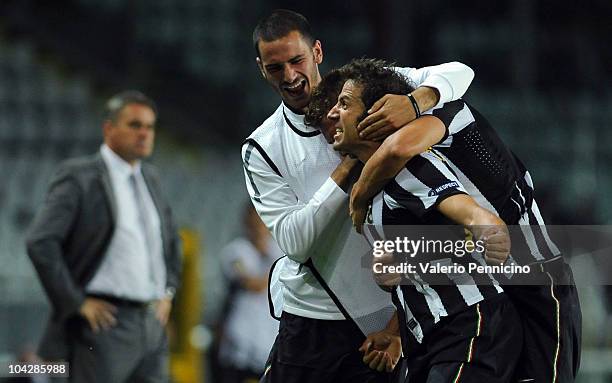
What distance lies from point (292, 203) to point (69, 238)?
1.95 metres

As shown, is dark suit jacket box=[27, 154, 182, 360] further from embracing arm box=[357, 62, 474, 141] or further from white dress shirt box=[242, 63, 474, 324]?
embracing arm box=[357, 62, 474, 141]

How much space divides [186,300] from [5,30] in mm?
A: 4593

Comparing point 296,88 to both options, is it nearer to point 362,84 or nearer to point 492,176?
point 362,84

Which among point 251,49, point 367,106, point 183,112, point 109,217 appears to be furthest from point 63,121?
point 367,106

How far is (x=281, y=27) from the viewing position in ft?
11.4

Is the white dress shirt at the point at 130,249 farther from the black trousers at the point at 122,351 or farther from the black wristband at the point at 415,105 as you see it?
the black wristband at the point at 415,105

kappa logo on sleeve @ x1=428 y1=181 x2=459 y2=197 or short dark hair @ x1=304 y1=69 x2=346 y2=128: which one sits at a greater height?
short dark hair @ x1=304 y1=69 x2=346 y2=128

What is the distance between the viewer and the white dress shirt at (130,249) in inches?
198

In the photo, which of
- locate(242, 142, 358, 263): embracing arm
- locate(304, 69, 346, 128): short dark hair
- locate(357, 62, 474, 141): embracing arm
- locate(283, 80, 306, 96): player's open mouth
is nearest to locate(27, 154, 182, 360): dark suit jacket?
locate(242, 142, 358, 263): embracing arm

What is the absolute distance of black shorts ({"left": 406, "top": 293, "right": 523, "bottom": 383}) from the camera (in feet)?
8.81

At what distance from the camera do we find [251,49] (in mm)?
10211

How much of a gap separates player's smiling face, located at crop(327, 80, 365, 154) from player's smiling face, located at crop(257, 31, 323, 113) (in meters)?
0.44

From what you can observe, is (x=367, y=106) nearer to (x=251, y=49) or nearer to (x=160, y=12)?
(x=251, y=49)

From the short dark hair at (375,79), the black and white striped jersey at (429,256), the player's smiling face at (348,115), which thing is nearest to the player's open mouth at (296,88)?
the short dark hair at (375,79)
